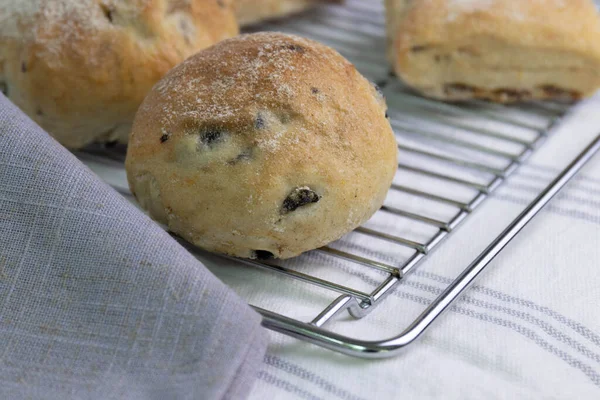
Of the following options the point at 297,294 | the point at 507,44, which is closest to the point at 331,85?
the point at 297,294

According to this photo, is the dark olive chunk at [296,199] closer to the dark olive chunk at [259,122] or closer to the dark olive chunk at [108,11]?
the dark olive chunk at [259,122]

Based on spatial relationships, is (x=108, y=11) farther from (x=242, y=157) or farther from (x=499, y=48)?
(x=499, y=48)

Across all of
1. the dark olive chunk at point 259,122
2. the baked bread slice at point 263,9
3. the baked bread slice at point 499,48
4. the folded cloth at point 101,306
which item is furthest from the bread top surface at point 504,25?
the folded cloth at point 101,306

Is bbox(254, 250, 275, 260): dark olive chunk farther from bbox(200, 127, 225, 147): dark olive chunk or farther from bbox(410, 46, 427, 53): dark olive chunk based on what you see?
bbox(410, 46, 427, 53): dark olive chunk

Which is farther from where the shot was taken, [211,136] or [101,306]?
[211,136]

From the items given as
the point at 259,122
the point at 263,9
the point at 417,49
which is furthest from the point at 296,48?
the point at 263,9

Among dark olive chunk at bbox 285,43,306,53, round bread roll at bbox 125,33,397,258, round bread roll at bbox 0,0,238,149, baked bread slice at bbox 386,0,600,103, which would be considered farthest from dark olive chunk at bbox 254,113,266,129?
baked bread slice at bbox 386,0,600,103
